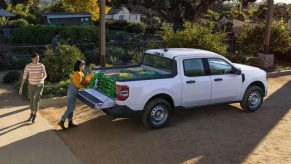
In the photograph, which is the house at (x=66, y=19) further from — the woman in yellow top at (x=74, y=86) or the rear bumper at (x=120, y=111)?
the rear bumper at (x=120, y=111)

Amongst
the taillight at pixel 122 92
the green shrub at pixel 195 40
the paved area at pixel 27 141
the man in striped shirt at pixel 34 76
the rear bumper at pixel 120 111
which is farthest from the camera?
the green shrub at pixel 195 40

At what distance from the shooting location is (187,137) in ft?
26.2

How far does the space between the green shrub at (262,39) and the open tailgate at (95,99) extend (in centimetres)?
1109

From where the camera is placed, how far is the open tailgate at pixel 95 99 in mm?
7699

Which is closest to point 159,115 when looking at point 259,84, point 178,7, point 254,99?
point 254,99

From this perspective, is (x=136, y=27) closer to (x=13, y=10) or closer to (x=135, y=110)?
(x=13, y=10)

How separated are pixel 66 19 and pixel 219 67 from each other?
94.3ft

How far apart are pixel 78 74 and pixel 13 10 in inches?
1496

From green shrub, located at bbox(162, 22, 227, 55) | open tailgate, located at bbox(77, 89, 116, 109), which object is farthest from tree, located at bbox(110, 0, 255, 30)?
open tailgate, located at bbox(77, 89, 116, 109)

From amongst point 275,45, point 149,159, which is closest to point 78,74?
point 149,159

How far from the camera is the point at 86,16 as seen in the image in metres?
35.7

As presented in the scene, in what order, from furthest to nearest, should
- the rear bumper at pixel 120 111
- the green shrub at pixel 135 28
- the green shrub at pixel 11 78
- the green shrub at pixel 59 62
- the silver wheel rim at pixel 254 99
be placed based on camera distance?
1. the green shrub at pixel 135 28
2. the green shrub at pixel 11 78
3. the green shrub at pixel 59 62
4. the silver wheel rim at pixel 254 99
5. the rear bumper at pixel 120 111

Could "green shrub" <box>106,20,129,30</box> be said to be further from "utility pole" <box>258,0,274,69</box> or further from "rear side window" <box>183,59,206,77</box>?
"rear side window" <box>183,59,206,77</box>

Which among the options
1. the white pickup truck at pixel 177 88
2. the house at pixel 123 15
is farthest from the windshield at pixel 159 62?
the house at pixel 123 15
